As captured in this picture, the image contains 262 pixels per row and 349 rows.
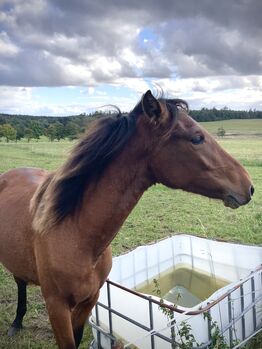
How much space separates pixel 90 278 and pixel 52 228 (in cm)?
40

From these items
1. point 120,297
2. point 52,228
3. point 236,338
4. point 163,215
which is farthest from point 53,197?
point 163,215

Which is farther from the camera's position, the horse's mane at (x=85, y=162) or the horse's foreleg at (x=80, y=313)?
the horse's foreleg at (x=80, y=313)

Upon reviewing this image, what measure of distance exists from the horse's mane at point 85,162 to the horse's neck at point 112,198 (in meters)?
0.06

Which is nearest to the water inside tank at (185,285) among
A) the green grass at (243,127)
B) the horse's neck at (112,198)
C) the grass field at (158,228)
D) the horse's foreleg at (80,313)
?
the grass field at (158,228)

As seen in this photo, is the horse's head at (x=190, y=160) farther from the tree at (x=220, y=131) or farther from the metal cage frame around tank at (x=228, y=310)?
the tree at (x=220, y=131)

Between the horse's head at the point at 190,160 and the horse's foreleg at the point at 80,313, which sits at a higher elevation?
the horse's head at the point at 190,160

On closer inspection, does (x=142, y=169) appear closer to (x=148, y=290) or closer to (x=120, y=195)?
(x=120, y=195)

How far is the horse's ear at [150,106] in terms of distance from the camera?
188 centimetres

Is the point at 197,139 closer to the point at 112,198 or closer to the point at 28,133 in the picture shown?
the point at 112,198

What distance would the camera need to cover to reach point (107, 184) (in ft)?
6.92

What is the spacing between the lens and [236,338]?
282 centimetres

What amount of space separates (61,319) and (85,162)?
107cm

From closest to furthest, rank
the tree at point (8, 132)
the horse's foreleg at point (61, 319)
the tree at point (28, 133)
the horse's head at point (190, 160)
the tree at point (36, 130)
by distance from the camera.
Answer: the horse's head at point (190, 160)
the horse's foreleg at point (61, 319)
the tree at point (36, 130)
the tree at point (28, 133)
the tree at point (8, 132)

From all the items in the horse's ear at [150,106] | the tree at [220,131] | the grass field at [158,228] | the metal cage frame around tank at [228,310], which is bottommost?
the grass field at [158,228]
